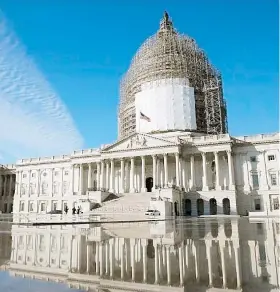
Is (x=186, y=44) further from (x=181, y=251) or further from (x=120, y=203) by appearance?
(x=181, y=251)

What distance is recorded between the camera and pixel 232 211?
5416 centimetres

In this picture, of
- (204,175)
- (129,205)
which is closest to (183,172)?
(204,175)

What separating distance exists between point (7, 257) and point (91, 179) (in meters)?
63.9

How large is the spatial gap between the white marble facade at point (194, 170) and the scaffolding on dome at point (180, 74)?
1024 cm

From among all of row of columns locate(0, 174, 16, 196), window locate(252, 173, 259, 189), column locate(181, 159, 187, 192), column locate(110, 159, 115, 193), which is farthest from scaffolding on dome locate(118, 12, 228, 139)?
row of columns locate(0, 174, 16, 196)

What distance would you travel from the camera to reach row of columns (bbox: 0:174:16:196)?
8857cm

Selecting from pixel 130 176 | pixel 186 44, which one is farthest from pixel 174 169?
pixel 186 44

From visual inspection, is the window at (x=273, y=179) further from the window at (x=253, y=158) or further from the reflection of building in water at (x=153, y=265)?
the reflection of building in water at (x=153, y=265)

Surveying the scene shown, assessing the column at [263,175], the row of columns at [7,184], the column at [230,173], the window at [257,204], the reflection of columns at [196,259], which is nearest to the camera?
the reflection of columns at [196,259]

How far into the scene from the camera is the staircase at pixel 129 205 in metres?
43.1

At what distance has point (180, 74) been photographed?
72812 mm

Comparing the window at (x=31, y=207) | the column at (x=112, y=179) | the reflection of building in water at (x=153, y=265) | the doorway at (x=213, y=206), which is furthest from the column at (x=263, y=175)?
the window at (x=31, y=207)

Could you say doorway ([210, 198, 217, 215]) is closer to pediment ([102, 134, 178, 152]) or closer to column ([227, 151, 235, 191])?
column ([227, 151, 235, 191])

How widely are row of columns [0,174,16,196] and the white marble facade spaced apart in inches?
1047
